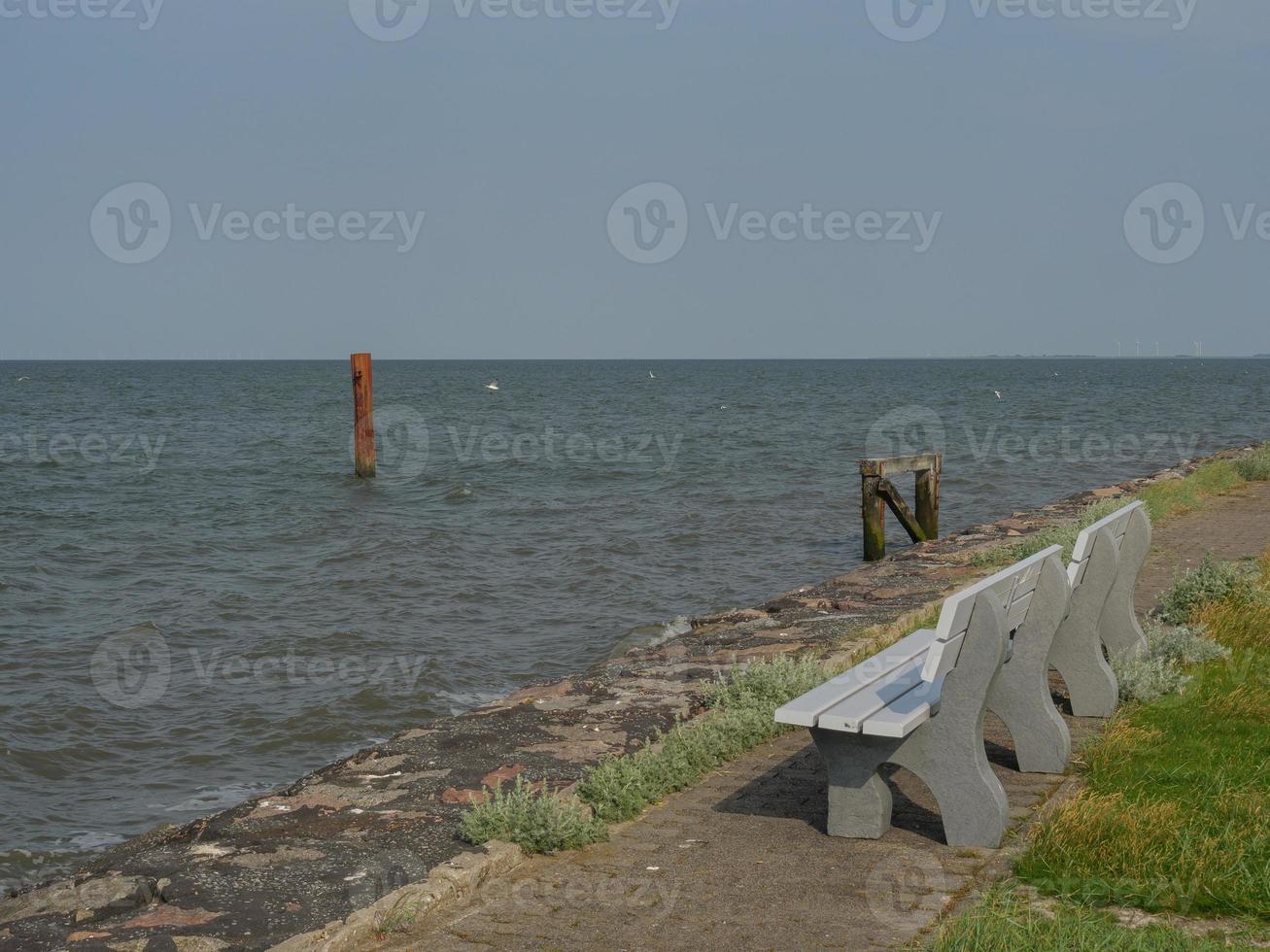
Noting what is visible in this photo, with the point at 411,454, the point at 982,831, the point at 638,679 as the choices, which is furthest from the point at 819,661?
the point at 411,454

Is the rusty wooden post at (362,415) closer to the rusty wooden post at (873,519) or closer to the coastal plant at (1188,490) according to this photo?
the rusty wooden post at (873,519)

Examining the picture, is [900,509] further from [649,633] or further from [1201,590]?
[1201,590]

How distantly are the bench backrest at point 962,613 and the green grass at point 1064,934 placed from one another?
2.81 feet

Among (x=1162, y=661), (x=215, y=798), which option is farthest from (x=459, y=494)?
(x=1162, y=661)

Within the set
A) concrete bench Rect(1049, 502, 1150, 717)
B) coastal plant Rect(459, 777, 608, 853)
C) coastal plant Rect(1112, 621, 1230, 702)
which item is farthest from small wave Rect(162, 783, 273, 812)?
coastal plant Rect(1112, 621, 1230, 702)

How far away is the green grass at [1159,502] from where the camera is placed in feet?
35.9

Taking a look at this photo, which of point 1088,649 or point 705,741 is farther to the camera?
point 1088,649

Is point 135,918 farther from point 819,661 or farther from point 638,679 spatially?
point 819,661

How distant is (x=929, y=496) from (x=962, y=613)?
42.4 feet

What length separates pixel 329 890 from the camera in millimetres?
4109

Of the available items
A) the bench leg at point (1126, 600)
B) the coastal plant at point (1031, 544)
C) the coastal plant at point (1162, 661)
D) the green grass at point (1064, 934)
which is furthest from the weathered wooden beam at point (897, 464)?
the green grass at point (1064, 934)

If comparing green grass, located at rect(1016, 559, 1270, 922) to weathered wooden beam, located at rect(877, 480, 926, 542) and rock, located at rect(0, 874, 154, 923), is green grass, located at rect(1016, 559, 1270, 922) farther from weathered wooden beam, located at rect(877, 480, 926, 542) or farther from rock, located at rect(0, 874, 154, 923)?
weathered wooden beam, located at rect(877, 480, 926, 542)

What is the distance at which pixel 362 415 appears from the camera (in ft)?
87.7

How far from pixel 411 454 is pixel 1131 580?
106ft
